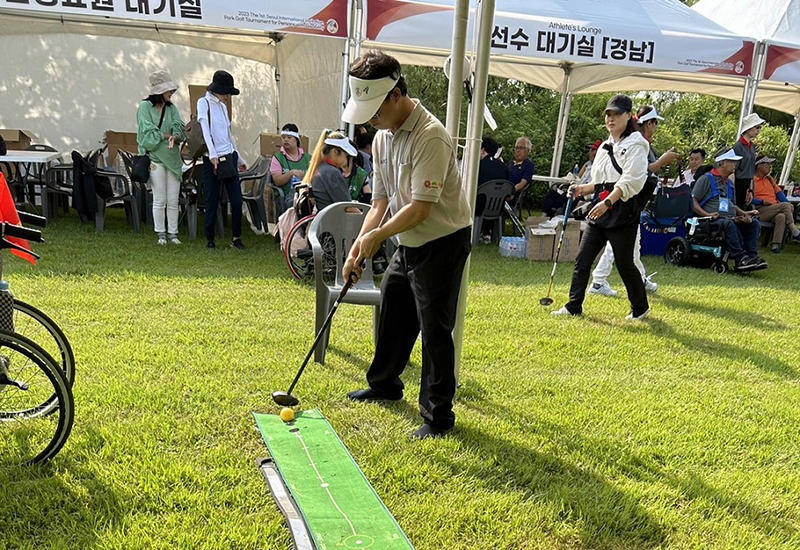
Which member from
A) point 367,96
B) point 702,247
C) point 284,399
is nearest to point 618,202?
point 367,96

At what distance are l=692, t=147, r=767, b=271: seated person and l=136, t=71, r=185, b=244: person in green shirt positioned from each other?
248 inches

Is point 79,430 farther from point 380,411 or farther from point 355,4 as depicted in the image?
point 355,4

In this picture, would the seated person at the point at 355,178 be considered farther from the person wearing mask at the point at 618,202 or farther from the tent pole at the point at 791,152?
the tent pole at the point at 791,152

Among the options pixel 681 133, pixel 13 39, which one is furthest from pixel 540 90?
pixel 13 39

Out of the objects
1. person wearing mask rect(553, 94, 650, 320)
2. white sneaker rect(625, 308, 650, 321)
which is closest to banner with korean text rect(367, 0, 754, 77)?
person wearing mask rect(553, 94, 650, 320)

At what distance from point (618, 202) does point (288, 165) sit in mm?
3982

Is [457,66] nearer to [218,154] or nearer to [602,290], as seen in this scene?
[602,290]

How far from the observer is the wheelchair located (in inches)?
299

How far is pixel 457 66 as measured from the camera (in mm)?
2988

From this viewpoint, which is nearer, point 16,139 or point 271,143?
point 16,139

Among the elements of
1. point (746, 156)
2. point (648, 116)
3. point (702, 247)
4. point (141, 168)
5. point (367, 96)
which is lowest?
point (702, 247)

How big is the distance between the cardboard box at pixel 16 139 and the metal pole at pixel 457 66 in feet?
26.6

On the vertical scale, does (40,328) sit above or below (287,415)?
above

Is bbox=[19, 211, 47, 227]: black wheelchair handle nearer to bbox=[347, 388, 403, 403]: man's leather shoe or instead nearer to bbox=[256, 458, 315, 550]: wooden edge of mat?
bbox=[256, 458, 315, 550]: wooden edge of mat
